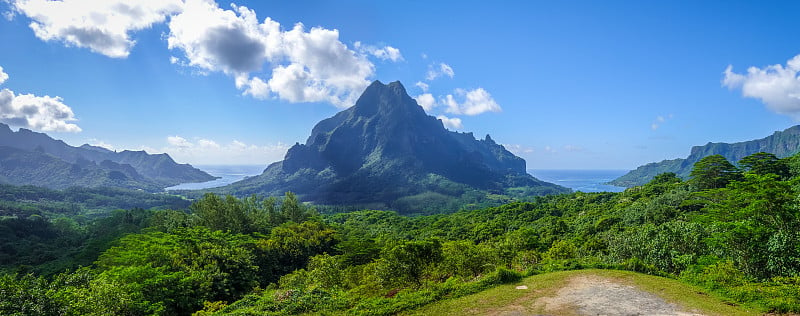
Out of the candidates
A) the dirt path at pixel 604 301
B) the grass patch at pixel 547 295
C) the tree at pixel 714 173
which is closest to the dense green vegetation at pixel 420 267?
the grass patch at pixel 547 295

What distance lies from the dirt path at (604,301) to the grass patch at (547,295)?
0.28 meters

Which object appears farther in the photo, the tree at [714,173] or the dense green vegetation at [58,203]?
the dense green vegetation at [58,203]

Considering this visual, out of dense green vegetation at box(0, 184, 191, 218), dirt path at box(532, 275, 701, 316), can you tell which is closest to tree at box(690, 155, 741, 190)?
dirt path at box(532, 275, 701, 316)

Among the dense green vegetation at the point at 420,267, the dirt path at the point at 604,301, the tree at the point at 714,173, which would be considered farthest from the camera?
the tree at the point at 714,173

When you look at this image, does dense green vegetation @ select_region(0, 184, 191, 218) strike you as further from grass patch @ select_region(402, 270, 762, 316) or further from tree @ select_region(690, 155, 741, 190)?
tree @ select_region(690, 155, 741, 190)

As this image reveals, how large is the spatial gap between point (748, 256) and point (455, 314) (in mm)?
17302

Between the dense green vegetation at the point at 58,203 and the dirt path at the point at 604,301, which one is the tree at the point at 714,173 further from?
the dense green vegetation at the point at 58,203

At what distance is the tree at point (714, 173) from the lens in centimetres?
5094

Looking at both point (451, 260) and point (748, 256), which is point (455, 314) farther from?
point (748, 256)

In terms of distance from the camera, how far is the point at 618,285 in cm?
1639

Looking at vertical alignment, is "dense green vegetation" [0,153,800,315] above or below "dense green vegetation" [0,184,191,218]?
above

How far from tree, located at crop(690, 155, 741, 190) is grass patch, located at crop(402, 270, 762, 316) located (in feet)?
160

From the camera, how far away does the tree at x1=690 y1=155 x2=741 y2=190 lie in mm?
50938

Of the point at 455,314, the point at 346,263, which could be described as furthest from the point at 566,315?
the point at 346,263
